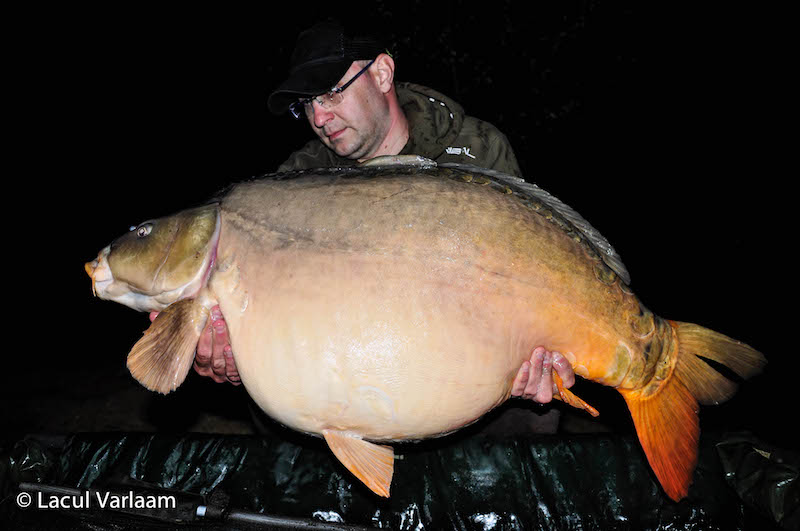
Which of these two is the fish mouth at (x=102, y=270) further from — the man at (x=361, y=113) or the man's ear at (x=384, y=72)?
the man's ear at (x=384, y=72)

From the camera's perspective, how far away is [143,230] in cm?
136

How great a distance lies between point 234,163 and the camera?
41.0ft

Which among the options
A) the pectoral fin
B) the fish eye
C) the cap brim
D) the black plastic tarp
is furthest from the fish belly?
the cap brim

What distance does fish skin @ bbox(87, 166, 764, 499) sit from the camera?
3.68 feet

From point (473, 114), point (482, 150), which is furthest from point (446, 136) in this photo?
point (473, 114)

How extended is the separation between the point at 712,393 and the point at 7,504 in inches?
90.8

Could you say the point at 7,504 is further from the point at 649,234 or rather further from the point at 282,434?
the point at 649,234

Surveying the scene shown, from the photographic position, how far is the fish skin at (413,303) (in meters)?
1.12

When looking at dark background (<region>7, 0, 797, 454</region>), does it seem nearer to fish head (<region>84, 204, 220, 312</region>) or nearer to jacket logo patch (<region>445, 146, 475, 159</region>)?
jacket logo patch (<region>445, 146, 475, 159</region>)

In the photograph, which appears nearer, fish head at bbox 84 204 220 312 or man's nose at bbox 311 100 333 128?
fish head at bbox 84 204 220 312

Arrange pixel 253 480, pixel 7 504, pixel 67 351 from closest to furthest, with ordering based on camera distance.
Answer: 1. pixel 7 504
2. pixel 253 480
3. pixel 67 351

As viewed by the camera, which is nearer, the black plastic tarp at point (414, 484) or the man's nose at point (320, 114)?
the black plastic tarp at point (414, 484)

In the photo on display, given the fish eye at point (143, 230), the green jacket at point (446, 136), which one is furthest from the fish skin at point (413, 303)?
the green jacket at point (446, 136)

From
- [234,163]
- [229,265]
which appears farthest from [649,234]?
[234,163]
